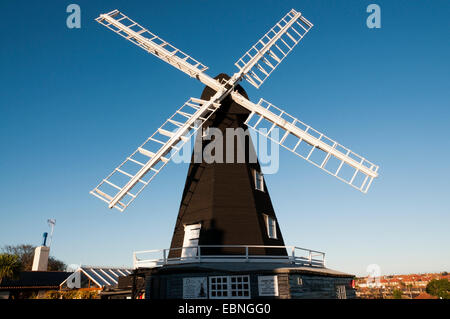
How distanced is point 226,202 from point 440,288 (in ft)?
150

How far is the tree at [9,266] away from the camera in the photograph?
82.6 ft

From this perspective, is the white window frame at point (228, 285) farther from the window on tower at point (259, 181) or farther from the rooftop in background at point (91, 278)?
the rooftop in background at point (91, 278)

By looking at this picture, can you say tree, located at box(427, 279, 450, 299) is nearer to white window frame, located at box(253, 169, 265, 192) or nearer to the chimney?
white window frame, located at box(253, 169, 265, 192)

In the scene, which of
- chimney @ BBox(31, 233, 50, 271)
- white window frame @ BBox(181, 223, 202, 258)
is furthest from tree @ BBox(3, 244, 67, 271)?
white window frame @ BBox(181, 223, 202, 258)

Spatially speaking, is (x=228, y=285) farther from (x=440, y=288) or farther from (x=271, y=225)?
(x=440, y=288)

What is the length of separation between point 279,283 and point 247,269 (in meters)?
1.64

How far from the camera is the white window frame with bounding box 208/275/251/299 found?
43.1 ft

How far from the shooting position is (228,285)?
43.2 feet

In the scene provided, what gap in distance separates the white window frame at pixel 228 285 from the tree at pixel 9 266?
21300 millimetres

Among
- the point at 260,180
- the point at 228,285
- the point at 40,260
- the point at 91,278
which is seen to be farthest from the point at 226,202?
the point at 40,260

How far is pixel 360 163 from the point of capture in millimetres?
16281

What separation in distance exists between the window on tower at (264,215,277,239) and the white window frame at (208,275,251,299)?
3.51 metres
